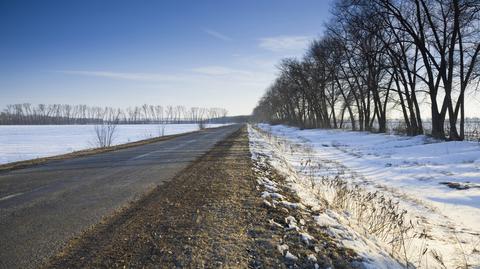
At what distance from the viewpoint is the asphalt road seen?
382 cm

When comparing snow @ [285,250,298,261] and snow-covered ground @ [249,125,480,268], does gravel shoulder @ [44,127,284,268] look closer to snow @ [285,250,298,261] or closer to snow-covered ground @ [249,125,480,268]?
snow @ [285,250,298,261]

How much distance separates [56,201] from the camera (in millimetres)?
5957

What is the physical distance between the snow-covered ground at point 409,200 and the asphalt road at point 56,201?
3917 mm

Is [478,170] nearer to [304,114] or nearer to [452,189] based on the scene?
[452,189]

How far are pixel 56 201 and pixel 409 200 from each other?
340 inches

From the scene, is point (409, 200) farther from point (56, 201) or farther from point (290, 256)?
point (56, 201)

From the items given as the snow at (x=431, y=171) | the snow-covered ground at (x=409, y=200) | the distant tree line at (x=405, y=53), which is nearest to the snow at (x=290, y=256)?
the snow-covered ground at (x=409, y=200)

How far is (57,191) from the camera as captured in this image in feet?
22.4

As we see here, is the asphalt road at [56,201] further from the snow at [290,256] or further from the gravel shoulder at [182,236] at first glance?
the snow at [290,256]

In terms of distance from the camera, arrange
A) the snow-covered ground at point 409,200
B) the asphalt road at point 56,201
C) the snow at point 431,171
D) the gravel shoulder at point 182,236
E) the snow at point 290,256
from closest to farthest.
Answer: the gravel shoulder at point 182,236, the snow at point 290,256, the asphalt road at point 56,201, the snow-covered ground at point 409,200, the snow at point 431,171

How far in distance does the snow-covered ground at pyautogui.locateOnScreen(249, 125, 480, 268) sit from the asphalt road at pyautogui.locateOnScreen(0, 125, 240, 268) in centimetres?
392

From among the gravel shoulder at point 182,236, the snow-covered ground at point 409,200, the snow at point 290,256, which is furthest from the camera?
the snow-covered ground at point 409,200

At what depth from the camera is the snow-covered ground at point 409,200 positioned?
14.7 feet

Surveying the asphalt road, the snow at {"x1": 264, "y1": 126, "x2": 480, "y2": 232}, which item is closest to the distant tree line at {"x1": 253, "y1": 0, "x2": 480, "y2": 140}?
the snow at {"x1": 264, "y1": 126, "x2": 480, "y2": 232}
